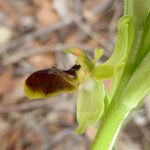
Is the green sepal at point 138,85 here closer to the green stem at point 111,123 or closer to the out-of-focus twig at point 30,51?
the green stem at point 111,123

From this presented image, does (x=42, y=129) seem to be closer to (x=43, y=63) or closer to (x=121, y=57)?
(x=43, y=63)

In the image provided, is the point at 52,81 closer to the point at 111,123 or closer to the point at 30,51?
the point at 111,123

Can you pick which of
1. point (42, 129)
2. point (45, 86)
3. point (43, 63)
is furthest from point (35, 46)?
point (45, 86)

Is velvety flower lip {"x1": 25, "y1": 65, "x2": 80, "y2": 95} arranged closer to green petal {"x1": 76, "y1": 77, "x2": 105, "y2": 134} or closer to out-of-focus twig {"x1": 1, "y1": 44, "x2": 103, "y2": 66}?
green petal {"x1": 76, "y1": 77, "x2": 105, "y2": 134}

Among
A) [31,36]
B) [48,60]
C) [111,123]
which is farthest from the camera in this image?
[31,36]

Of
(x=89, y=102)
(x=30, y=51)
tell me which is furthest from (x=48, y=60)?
(x=89, y=102)

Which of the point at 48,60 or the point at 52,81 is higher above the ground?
the point at 52,81
